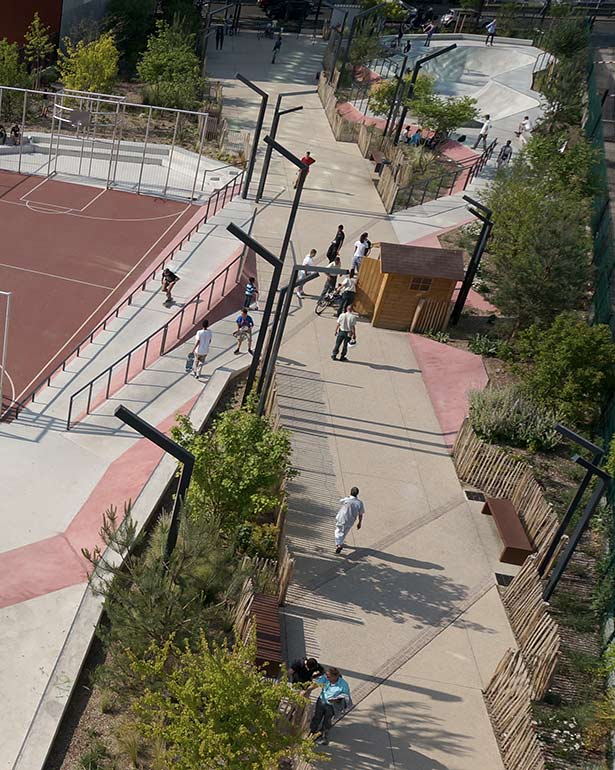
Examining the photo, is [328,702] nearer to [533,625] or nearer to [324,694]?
[324,694]

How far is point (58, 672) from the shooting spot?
508 inches

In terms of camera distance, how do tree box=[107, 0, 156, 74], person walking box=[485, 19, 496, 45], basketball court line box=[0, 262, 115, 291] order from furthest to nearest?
1. person walking box=[485, 19, 496, 45]
2. tree box=[107, 0, 156, 74]
3. basketball court line box=[0, 262, 115, 291]

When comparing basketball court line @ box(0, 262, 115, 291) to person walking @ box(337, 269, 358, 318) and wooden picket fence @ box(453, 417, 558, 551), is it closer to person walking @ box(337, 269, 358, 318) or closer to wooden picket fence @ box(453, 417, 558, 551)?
person walking @ box(337, 269, 358, 318)

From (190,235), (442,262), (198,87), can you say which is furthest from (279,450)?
(198,87)

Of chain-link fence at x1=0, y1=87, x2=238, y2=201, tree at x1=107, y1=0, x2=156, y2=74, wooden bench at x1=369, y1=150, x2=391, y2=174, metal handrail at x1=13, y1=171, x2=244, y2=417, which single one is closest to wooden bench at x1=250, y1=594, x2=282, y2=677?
metal handrail at x1=13, y1=171, x2=244, y2=417

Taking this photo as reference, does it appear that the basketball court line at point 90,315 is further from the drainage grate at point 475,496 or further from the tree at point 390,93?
the tree at point 390,93

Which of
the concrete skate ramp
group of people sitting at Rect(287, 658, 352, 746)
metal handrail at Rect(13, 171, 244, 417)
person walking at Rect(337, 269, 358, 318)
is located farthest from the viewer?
the concrete skate ramp

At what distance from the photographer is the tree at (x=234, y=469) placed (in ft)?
49.6

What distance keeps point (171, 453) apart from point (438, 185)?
25.3m

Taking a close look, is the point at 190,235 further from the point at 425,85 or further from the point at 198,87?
the point at 425,85

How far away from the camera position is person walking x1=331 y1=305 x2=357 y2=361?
22516 mm

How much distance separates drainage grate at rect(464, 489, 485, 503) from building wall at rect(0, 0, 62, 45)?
29.6 meters

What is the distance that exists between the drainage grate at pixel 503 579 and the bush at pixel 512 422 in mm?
3937

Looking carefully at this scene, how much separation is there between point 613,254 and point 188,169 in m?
16.4
